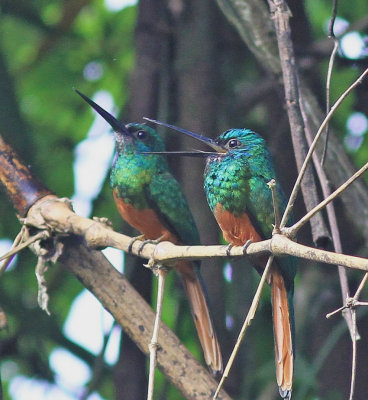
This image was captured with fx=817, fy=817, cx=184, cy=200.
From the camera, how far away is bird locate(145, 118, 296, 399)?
2438 millimetres

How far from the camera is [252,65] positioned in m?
4.21

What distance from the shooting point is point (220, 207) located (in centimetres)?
256

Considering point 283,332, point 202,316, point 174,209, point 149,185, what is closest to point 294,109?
point 283,332

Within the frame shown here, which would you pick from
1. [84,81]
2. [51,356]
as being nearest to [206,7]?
[84,81]

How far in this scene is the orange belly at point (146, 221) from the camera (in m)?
3.12

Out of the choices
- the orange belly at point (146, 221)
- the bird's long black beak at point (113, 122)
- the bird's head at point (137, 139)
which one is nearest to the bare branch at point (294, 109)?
the bird's long black beak at point (113, 122)

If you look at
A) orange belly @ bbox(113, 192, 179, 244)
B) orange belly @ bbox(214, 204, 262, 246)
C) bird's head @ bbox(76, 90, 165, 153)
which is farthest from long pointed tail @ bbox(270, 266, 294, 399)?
bird's head @ bbox(76, 90, 165, 153)

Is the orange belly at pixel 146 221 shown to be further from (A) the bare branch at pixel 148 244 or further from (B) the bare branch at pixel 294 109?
(B) the bare branch at pixel 294 109

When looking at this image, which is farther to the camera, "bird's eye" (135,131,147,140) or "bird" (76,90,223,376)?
"bird's eye" (135,131,147,140)

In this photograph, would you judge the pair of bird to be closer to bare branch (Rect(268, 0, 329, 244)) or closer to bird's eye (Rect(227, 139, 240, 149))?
bird's eye (Rect(227, 139, 240, 149))

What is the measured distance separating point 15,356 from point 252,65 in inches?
74.5

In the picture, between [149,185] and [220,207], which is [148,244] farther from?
[149,185]

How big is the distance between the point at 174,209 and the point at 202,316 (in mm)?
534

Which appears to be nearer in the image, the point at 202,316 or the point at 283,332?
the point at 283,332
